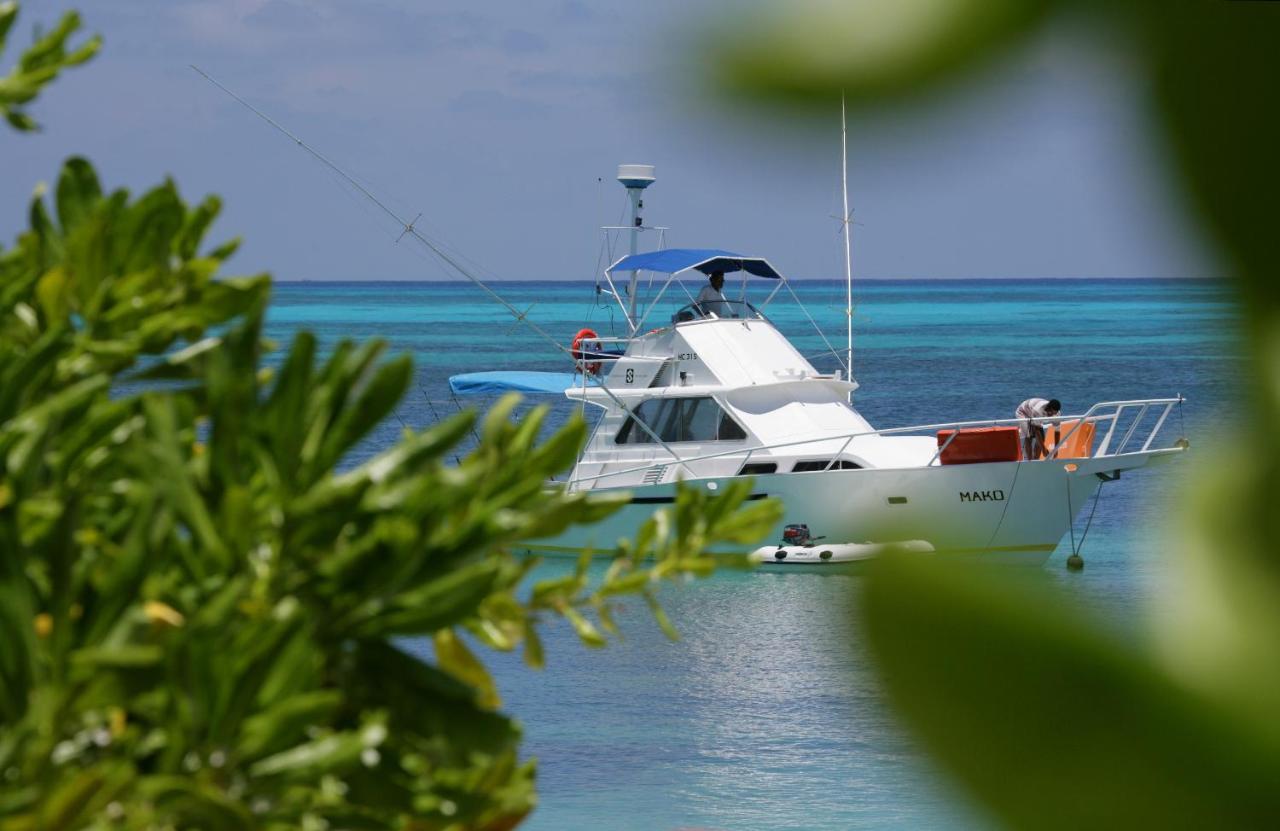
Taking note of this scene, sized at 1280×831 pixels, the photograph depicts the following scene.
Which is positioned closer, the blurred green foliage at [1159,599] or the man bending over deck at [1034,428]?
the blurred green foliage at [1159,599]

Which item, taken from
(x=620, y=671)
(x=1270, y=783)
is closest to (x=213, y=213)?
(x=1270, y=783)

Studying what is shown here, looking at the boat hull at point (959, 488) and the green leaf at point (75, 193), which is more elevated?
the green leaf at point (75, 193)

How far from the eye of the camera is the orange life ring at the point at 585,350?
1942 cm

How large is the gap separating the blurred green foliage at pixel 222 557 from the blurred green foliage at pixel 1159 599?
724 millimetres

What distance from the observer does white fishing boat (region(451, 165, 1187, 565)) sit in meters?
17.6

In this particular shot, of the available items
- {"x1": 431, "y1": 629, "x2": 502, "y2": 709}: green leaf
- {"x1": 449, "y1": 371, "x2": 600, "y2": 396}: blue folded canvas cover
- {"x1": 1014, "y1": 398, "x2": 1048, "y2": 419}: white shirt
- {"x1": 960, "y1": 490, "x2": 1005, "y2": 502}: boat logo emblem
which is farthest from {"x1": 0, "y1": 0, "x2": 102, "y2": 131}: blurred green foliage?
{"x1": 449, "y1": 371, "x2": 600, "y2": 396}: blue folded canvas cover

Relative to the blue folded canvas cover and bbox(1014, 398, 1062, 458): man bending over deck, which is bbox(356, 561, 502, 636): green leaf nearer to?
bbox(1014, 398, 1062, 458): man bending over deck

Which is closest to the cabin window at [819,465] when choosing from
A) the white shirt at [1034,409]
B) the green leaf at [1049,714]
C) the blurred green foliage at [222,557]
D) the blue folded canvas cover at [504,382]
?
the white shirt at [1034,409]

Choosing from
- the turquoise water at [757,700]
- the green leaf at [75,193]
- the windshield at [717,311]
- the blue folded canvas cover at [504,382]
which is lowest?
the turquoise water at [757,700]

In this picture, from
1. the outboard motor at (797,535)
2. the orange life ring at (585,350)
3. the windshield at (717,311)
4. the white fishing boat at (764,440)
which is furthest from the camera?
the windshield at (717,311)

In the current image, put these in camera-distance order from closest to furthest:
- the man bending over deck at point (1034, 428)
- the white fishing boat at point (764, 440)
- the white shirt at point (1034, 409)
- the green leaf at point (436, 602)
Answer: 1. the green leaf at point (436, 602)
2. the white fishing boat at point (764, 440)
3. the man bending over deck at point (1034, 428)
4. the white shirt at point (1034, 409)

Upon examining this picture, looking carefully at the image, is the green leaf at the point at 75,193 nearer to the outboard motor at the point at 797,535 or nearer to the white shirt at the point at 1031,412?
the white shirt at the point at 1031,412

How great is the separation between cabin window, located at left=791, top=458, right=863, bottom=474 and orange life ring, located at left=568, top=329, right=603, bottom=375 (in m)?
2.92

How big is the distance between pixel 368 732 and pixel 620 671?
1435 cm
